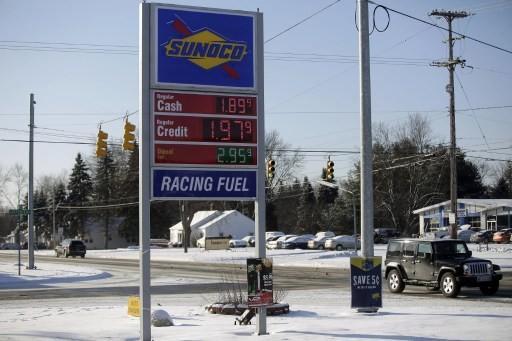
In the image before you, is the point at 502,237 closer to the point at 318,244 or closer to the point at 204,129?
the point at 318,244

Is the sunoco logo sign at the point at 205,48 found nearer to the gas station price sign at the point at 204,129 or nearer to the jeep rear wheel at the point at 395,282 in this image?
the gas station price sign at the point at 204,129

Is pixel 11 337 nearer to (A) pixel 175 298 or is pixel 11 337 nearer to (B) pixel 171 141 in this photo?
(B) pixel 171 141

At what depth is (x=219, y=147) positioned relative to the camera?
12.9m

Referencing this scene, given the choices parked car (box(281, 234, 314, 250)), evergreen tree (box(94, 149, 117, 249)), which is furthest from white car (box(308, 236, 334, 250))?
evergreen tree (box(94, 149, 117, 249))

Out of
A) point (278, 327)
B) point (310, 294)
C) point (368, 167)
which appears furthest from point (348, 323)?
point (310, 294)

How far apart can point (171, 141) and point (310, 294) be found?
11.7 m

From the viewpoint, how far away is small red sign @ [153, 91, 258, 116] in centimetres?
1260

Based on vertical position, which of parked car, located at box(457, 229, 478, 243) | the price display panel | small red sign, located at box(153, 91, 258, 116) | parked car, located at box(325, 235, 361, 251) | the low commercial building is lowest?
parked car, located at box(325, 235, 361, 251)

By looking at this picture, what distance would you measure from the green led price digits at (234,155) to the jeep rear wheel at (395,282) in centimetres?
1165

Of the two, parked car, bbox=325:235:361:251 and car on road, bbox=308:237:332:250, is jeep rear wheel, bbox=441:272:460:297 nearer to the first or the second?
parked car, bbox=325:235:361:251

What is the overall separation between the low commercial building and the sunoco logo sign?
213 feet

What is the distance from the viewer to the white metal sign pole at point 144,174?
12.1m

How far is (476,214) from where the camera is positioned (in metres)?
78.2

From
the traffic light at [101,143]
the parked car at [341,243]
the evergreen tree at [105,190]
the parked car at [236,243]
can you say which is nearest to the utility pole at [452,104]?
the traffic light at [101,143]
